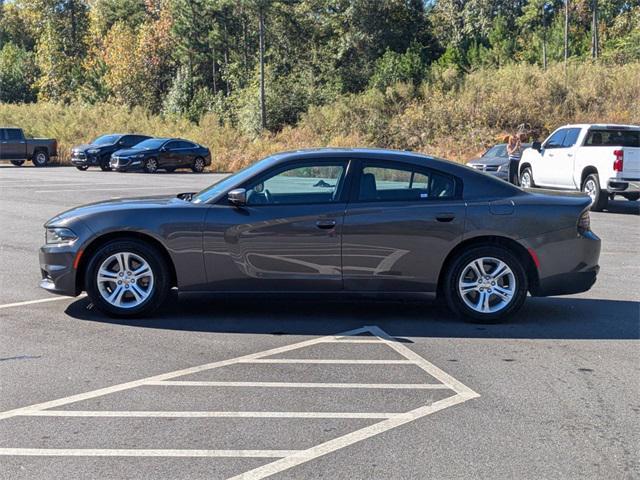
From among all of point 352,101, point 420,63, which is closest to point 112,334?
point 352,101

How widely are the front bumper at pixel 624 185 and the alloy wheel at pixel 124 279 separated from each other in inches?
486

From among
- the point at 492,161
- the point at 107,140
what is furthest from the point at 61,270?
the point at 107,140

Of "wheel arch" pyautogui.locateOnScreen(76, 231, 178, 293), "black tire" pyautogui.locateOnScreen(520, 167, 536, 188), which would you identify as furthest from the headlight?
"black tire" pyautogui.locateOnScreen(520, 167, 536, 188)

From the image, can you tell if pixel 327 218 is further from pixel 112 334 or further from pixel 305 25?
pixel 305 25

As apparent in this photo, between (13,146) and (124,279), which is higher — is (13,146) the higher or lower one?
the higher one

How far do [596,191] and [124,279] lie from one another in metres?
12.9

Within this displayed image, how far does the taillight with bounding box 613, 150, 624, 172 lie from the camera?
16.5 meters

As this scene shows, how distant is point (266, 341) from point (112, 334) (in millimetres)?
1321

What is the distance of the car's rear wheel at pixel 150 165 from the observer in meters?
32.7

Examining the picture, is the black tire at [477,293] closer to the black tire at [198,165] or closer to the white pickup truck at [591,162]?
the white pickup truck at [591,162]

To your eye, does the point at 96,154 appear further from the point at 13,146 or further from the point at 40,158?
the point at 13,146

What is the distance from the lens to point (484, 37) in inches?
2328

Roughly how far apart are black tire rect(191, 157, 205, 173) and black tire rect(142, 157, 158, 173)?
1.92 m

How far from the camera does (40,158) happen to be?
37.3 meters
